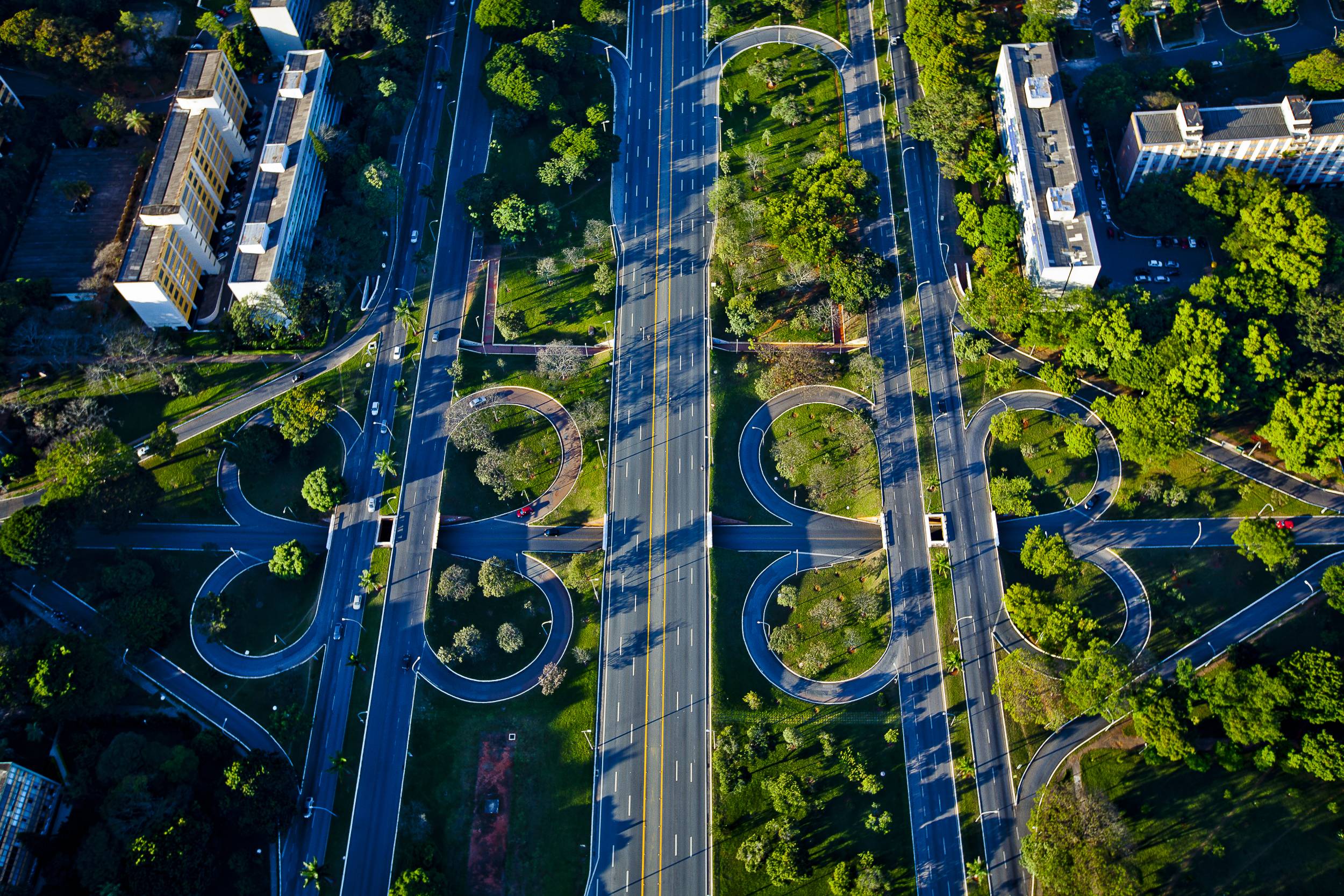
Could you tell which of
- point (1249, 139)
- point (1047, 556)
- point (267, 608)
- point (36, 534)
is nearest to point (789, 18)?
point (1249, 139)

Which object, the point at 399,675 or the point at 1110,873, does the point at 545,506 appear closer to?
the point at 399,675

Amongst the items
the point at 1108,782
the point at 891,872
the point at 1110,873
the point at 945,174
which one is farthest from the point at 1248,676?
the point at 945,174

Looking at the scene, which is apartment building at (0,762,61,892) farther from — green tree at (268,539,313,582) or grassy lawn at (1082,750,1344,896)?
grassy lawn at (1082,750,1344,896)

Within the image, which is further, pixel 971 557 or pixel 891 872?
pixel 971 557

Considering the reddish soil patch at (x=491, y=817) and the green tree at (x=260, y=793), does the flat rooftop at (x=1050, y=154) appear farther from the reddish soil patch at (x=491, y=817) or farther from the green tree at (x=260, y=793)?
the green tree at (x=260, y=793)

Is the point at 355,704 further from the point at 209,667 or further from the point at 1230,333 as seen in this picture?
the point at 1230,333
